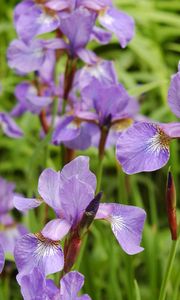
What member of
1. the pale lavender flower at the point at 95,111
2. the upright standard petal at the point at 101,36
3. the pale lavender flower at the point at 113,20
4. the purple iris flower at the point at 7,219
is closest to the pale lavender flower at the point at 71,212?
the pale lavender flower at the point at 95,111

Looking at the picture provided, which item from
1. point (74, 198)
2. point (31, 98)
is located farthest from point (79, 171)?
point (31, 98)

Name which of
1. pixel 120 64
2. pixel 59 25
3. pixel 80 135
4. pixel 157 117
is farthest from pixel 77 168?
pixel 120 64

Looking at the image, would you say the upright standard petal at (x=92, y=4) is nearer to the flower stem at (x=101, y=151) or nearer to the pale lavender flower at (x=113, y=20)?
the pale lavender flower at (x=113, y=20)

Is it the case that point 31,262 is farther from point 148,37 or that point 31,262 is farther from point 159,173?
point 148,37

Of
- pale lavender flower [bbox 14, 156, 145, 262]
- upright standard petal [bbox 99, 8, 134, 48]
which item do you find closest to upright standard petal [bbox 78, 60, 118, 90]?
upright standard petal [bbox 99, 8, 134, 48]

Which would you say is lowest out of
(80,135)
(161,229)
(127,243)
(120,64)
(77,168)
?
(161,229)
